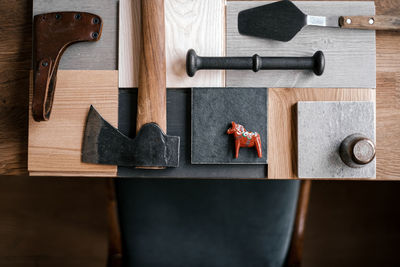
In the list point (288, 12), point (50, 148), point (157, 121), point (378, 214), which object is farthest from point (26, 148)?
point (378, 214)

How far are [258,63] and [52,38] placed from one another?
0.38 metres

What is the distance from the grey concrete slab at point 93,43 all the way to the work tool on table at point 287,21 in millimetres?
244

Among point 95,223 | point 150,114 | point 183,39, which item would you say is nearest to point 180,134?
point 150,114

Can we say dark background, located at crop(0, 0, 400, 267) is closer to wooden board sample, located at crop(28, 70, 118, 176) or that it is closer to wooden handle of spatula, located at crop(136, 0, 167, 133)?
wooden board sample, located at crop(28, 70, 118, 176)

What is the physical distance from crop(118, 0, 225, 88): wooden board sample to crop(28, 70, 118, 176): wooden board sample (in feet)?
0.14

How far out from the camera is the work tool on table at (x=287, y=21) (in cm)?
58

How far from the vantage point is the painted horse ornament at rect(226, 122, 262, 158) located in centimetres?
56

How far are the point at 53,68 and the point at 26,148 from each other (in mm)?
173

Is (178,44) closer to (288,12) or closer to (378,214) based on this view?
(288,12)

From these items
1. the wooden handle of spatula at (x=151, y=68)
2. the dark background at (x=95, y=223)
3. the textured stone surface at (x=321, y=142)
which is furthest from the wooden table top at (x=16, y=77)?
the dark background at (x=95, y=223)

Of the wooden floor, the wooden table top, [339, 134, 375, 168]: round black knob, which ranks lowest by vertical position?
the wooden floor

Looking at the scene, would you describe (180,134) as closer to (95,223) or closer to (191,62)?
(191,62)

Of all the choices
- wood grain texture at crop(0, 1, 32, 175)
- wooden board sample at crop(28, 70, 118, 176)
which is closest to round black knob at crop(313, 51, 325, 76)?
wooden board sample at crop(28, 70, 118, 176)

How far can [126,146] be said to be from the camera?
0.57 meters
